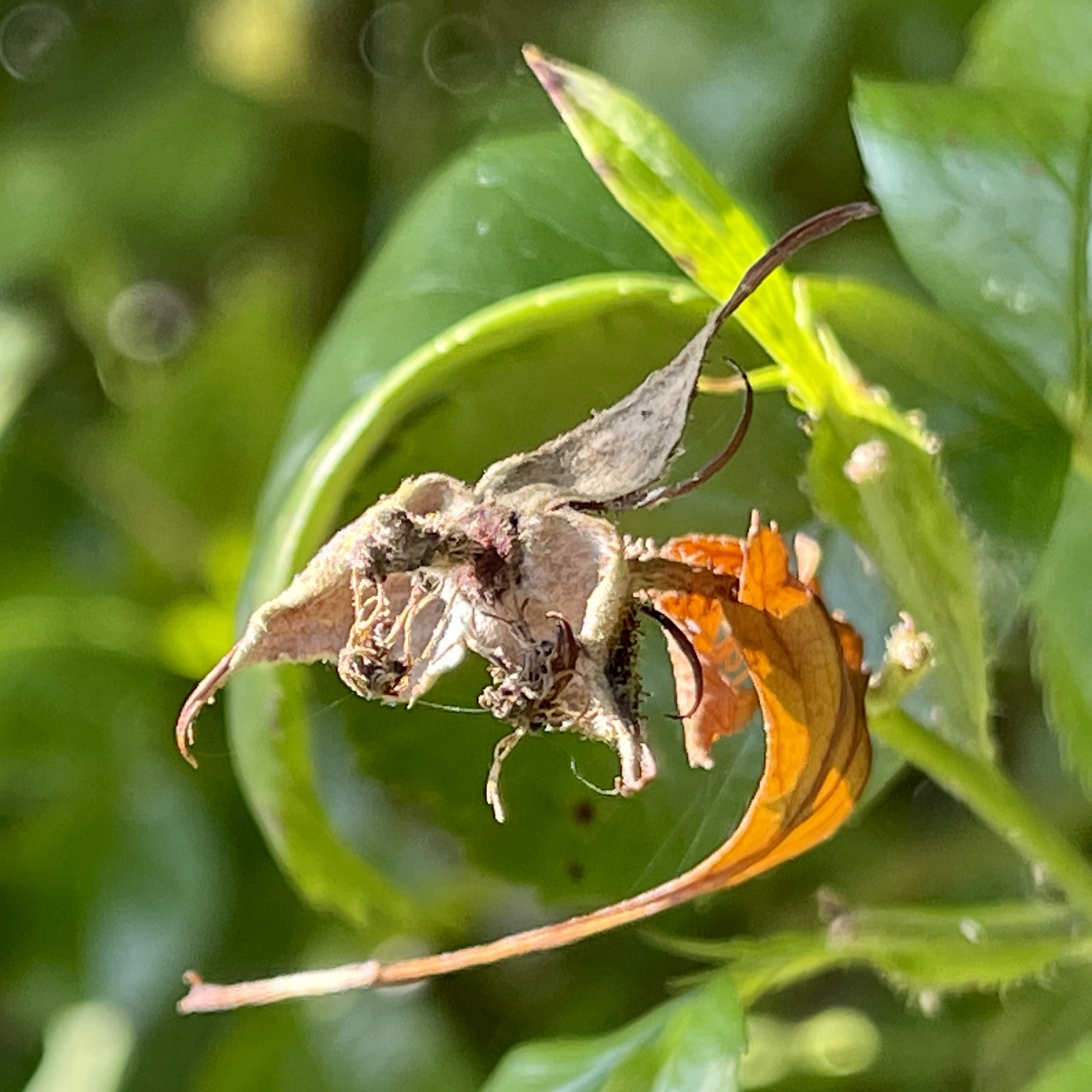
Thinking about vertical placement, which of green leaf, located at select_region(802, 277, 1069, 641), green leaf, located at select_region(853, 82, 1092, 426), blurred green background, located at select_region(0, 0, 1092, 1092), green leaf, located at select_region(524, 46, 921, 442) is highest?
green leaf, located at select_region(524, 46, 921, 442)

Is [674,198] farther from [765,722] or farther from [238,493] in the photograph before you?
[238,493]

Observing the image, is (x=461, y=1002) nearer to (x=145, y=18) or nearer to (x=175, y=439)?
(x=175, y=439)

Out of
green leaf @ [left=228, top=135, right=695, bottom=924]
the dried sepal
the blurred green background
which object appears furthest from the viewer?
the blurred green background

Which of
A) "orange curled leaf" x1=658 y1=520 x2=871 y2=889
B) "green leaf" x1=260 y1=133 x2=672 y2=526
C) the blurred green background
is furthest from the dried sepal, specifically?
the blurred green background

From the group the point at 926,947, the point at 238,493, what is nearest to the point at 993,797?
the point at 926,947

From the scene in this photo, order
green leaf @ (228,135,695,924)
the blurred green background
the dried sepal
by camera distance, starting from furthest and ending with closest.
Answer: the blurred green background
green leaf @ (228,135,695,924)
the dried sepal

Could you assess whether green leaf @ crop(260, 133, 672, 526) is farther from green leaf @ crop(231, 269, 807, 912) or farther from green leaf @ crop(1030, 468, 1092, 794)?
green leaf @ crop(1030, 468, 1092, 794)

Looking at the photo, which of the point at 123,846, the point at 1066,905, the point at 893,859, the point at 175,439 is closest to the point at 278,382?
the point at 175,439

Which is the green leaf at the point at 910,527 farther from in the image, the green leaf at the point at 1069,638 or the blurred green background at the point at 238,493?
the blurred green background at the point at 238,493
